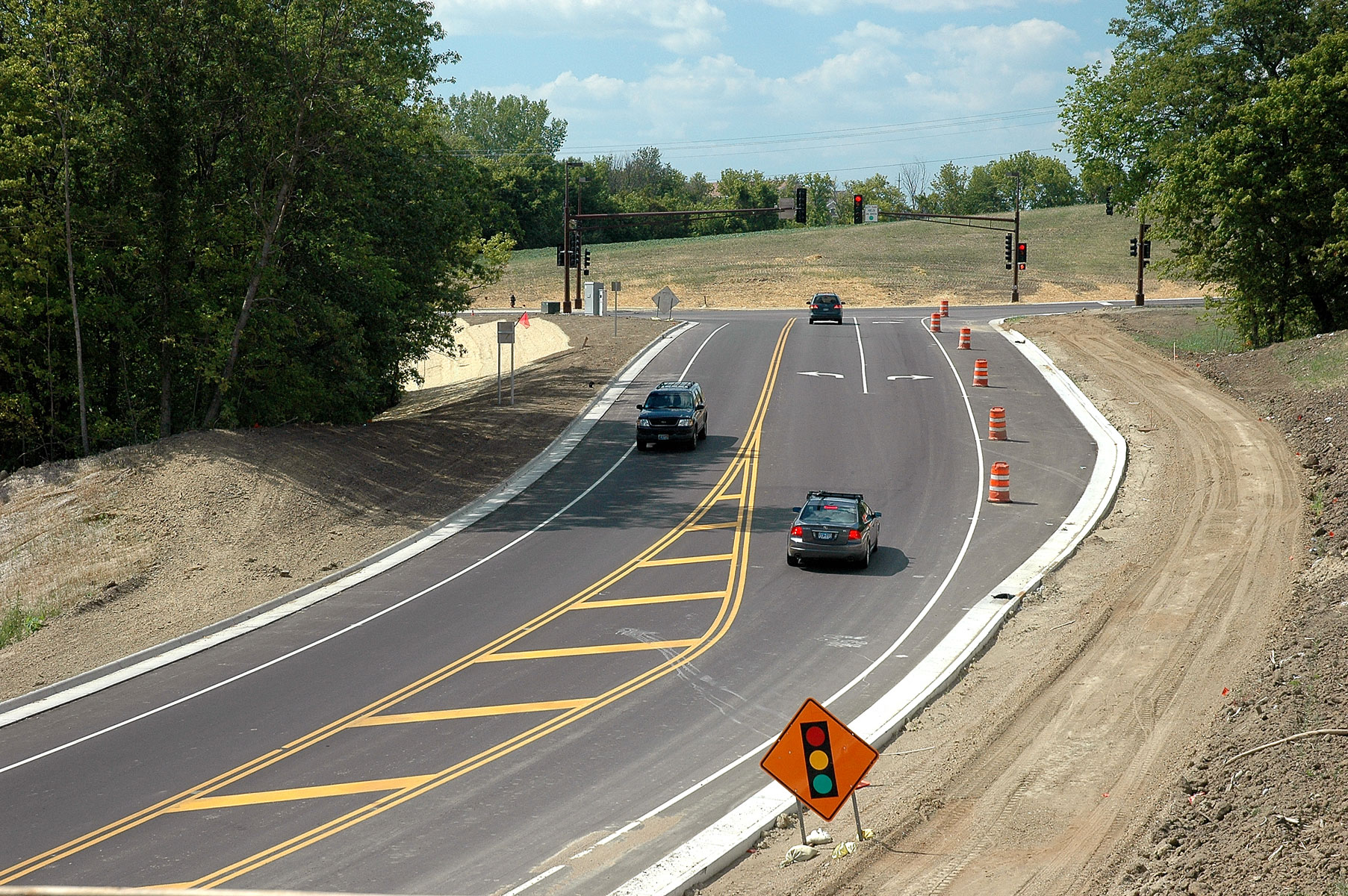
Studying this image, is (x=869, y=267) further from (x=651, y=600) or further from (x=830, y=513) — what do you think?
(x=651, y=600)

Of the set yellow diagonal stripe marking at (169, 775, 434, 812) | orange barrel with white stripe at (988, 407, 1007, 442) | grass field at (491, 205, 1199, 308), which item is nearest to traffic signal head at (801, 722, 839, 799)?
yellow diagonal stripe marking at (169, 775, 434, 812)

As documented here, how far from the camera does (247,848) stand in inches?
465

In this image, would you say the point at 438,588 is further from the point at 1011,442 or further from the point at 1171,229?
the point at 1171,229

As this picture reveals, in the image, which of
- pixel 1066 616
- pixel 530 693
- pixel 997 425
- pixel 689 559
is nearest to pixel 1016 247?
pixel 997 425

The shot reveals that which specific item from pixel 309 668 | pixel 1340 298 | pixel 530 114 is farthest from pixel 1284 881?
pixel 530 114

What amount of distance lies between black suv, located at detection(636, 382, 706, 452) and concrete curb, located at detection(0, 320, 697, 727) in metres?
2.55

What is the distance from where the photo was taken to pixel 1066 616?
19.2m

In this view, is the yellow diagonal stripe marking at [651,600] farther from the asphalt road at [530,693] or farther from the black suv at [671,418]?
the black suv at [671,418]

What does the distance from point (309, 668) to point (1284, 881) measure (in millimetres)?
14002

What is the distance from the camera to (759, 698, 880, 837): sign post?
1102cm

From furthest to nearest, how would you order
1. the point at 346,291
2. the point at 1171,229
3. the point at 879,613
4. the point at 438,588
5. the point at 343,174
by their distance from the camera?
the point at 1171,229 < the point at 346,291 < the point at 343,174 < the point at 438,588 < the point at 879,613

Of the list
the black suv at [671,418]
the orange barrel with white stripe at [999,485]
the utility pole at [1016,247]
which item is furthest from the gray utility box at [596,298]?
the orange barrel with white stripe at [999,485]

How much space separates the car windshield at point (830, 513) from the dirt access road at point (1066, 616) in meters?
3.99

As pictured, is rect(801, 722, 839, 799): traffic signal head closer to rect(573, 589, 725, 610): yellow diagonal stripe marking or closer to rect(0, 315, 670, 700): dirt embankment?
rect(573, 589, 725, 610): yellow diagonal stripe marking
